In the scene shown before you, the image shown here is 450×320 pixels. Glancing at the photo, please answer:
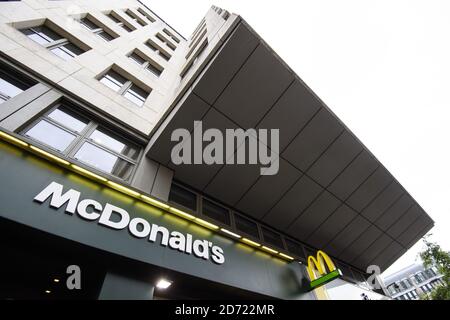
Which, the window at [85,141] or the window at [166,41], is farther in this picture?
the window at [166,41]

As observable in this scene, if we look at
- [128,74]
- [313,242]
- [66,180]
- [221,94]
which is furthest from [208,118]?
[313,242]

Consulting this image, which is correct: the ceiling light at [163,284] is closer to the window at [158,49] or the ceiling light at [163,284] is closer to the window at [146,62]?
the window at [146,62]

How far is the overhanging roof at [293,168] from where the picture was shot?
20.1ft

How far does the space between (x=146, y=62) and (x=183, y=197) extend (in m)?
8.32

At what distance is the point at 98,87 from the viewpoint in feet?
24.3

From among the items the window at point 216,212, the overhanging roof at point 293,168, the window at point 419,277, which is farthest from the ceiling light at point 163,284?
the window at point 419,277

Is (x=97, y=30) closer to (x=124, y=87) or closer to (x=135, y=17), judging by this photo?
(x=124, y=87)

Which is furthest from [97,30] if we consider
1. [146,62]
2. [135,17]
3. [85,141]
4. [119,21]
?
[85,141]

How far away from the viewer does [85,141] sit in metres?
6.05

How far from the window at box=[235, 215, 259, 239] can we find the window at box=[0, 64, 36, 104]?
7043 mm

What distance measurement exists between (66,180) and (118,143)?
2.59 meters

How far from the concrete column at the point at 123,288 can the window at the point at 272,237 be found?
5.00 m

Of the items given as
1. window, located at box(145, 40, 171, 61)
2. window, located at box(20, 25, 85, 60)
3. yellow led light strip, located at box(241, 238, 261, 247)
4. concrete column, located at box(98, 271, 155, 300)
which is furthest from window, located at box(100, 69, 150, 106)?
concrete column, located at box(98, 271, 155, 300)

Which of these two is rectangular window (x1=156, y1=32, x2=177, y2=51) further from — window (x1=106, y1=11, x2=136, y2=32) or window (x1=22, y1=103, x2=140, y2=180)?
window (x1=22, y1=103, x2=140, y2=180)
